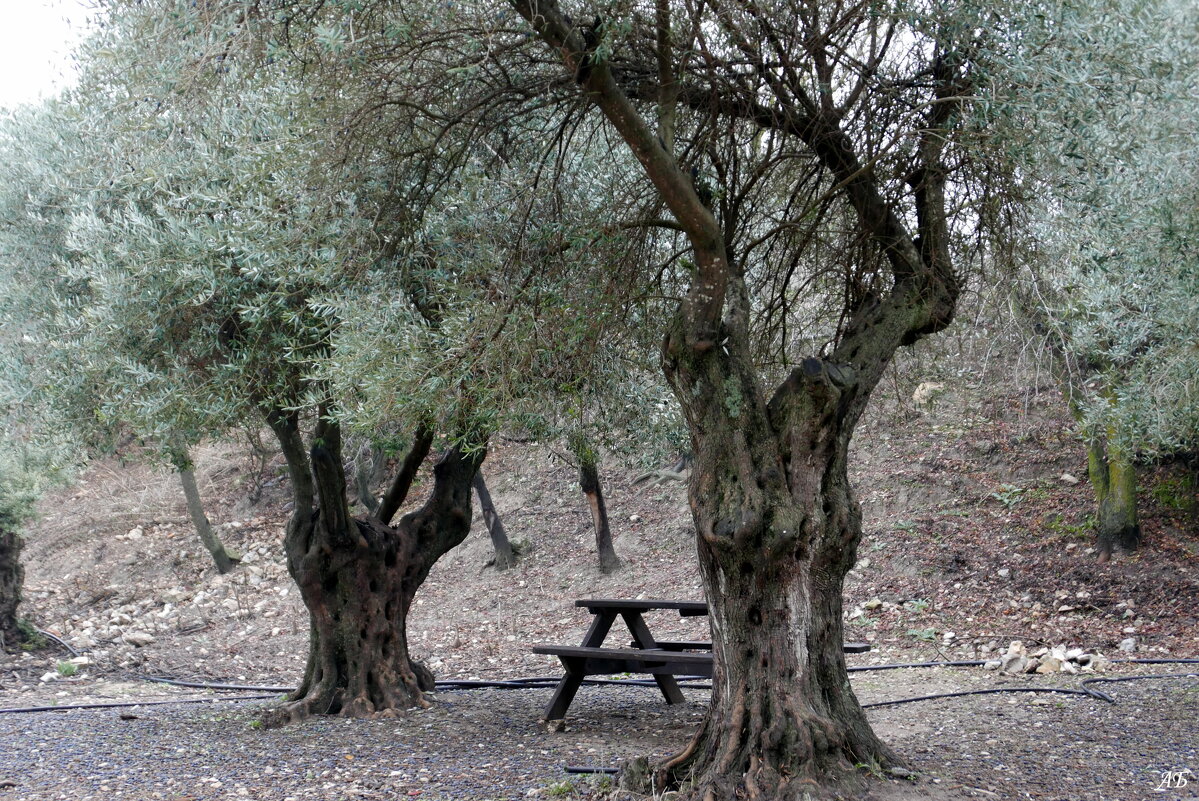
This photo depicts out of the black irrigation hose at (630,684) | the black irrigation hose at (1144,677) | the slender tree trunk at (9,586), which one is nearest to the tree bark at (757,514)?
the black irrigation hose at (630,684)

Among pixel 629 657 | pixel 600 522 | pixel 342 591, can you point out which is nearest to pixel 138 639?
pixel 600 522

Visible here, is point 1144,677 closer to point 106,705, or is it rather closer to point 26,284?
point 106,705

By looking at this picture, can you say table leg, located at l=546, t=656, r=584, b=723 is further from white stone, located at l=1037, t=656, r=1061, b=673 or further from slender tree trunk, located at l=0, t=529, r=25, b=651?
slender tree trunk, located at l=0, t=529, r=25, b=651

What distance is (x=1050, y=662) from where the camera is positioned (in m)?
8.39

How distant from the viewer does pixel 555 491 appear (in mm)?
18703

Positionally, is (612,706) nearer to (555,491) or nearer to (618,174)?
(618,174)

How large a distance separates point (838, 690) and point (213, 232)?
181 inches

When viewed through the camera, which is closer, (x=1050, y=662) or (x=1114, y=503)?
(x=1050, y=662)

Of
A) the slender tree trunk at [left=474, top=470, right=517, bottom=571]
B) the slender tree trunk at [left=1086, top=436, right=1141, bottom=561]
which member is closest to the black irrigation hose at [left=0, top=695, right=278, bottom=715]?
the slender tree trunk at [left=474, top=470, right=517, bottom=571]

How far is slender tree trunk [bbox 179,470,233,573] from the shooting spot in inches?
626

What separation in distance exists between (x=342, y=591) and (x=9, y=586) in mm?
6637

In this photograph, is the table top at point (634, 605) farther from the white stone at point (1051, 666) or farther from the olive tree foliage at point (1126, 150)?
the olive tree foliage at point (1126, 150)

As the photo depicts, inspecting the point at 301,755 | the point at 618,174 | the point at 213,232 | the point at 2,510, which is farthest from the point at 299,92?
the point at 2,510

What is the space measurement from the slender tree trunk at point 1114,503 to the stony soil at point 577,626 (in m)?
0.22
